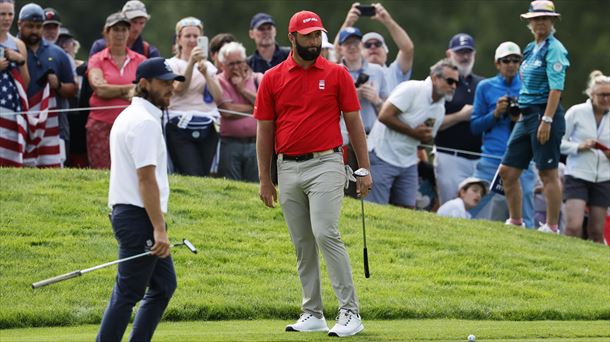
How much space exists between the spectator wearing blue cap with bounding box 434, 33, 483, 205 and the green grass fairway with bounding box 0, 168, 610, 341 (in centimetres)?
160

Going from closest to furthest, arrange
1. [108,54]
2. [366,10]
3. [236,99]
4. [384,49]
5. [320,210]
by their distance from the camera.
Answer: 1. [320,210]
2. [108,54]
3. [236,99]
4. [366,10]
5. [384,49]

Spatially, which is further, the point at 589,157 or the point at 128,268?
the point at 589,157

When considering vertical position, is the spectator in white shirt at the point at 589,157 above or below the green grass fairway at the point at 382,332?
above

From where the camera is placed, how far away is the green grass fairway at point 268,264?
45.5 feet

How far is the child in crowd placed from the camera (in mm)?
19906

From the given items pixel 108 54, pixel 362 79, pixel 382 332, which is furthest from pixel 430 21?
pixel 382 332

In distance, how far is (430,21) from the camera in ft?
131

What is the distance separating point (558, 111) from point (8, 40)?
21.6ft

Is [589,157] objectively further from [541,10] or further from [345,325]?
[345,325]

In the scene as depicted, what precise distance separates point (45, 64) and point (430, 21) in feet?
73.9

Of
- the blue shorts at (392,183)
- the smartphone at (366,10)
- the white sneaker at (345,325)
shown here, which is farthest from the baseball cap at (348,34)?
the white sneaker at (345,325)

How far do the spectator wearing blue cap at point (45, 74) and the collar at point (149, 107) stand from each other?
788 cm

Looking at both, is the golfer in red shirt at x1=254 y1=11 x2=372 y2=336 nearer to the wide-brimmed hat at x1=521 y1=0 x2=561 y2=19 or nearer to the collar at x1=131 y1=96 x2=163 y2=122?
the collar at x1=131 y1=96 x2=163 y2=122

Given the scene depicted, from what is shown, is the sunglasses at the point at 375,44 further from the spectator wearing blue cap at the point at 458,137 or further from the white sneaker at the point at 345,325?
the white sneaker at the point at 345,325
